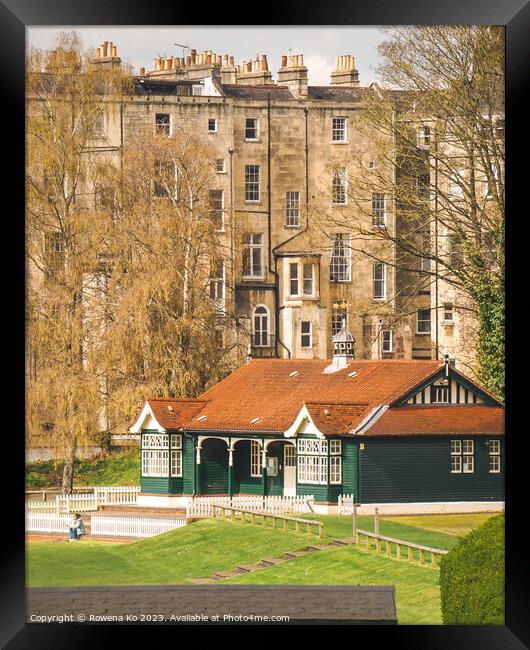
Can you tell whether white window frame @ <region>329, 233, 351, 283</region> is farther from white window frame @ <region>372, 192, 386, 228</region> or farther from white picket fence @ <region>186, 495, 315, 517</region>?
white picket fence @ <region>186, 495, 315, 517</region>

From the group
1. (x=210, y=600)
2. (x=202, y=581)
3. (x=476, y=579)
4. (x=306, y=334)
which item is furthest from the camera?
(x=306, y=334)

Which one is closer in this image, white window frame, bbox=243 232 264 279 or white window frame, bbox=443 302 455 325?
white window frame, bbox=443 302 455 325

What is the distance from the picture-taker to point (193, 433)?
57.9 ft

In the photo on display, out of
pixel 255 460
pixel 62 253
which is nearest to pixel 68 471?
pixel 255 460

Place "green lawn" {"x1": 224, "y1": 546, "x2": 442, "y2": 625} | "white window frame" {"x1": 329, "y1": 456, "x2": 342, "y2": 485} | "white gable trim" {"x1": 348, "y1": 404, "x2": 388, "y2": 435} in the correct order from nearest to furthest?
"green lawn" {"x1": 224, "y1": 546, "x2": 442, "y2": 625} < "white window frame" {"x1": 329, "y1": 456, "x2": 342, "y2": 485} < "white gable trim" {"x1": 348, "y1": 404, "x2": 388, "y2": 435}

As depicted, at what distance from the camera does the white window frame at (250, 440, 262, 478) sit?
57.4ft

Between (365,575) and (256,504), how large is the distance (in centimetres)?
193

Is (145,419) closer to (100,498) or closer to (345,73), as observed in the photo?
(100,498)

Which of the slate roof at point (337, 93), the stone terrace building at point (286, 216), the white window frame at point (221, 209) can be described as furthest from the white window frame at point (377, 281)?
the slate roof at point (337, 93)

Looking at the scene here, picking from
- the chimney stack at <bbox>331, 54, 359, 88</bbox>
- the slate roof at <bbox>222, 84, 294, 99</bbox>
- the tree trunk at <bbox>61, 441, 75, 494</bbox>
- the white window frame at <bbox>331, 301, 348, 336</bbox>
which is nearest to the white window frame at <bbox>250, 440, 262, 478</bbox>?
the white window frame at <bbox>331, 301, 348, 336</bbox>

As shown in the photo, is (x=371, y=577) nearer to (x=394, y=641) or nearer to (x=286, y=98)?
(x=394, y=641)

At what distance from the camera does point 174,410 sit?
17453mm

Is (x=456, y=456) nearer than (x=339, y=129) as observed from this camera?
Yes

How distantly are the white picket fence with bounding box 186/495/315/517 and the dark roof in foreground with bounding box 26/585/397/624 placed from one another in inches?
63.1
